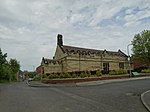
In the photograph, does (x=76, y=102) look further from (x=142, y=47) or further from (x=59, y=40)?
(x=142, y=47)

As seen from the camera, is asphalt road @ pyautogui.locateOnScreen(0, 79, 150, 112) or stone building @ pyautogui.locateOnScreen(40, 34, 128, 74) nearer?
asphalt road @ pyautogui.locateOnScreen(0, 79, 150, 112)

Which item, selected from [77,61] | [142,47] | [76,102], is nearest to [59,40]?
[77,61]

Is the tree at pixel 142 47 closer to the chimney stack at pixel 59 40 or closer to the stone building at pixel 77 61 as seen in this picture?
the stone building at pixel 77 61

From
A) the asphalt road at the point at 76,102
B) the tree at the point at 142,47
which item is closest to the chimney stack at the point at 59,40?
the tree at the point at 142,47

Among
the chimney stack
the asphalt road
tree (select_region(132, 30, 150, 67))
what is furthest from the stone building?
the asphalt road

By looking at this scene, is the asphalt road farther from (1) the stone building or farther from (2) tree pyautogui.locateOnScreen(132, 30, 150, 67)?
(2) tree pyautogui.locateOnScreen(132, 30, 150, 67)

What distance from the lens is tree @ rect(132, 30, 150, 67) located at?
65062 millimetres

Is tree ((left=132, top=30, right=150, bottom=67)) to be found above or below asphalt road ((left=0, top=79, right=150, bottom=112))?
above

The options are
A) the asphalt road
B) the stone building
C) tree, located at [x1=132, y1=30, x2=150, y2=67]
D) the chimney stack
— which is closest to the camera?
the asphalt road

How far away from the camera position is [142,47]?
65.2 meters

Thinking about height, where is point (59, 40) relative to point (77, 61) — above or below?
above

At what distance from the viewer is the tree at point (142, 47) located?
65062 millimetres

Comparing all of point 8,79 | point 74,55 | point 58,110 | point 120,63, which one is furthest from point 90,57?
point 58,110

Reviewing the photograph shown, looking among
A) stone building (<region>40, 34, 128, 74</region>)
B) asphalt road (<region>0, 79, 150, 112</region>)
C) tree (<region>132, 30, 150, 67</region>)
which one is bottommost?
asphalt road (<region>0, 79, 150, 112</region>)
